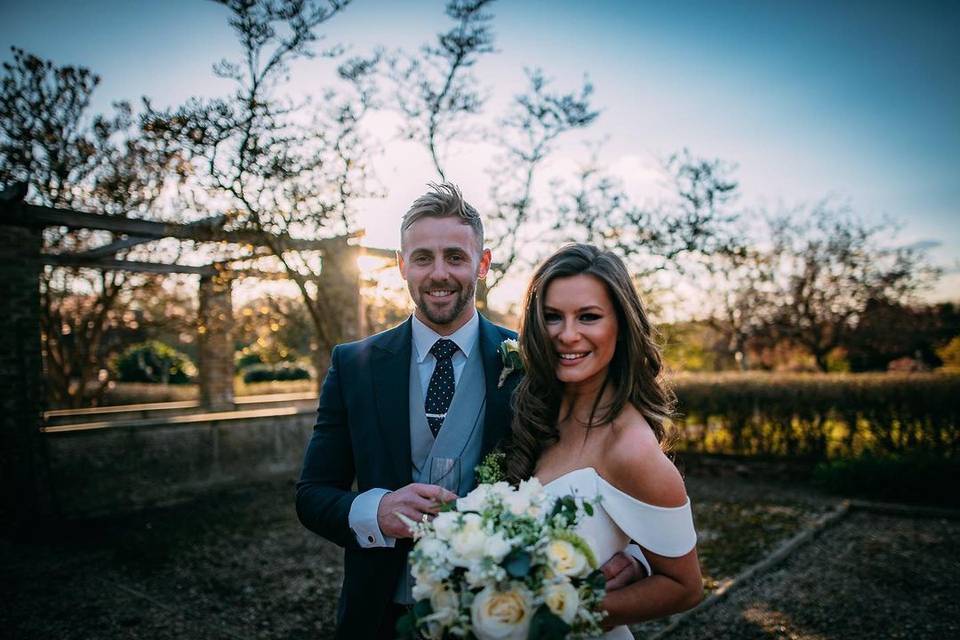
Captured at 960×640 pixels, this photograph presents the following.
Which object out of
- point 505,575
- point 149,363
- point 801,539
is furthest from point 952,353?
point 149,363

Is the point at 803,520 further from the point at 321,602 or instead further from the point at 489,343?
the point at 489,343

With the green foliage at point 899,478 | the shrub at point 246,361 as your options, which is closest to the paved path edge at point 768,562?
the green foliage at point 899,478

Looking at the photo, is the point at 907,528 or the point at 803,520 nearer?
the point at 907,528

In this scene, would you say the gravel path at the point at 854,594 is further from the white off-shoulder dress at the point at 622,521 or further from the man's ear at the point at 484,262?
the man's ear at the point at 484,262

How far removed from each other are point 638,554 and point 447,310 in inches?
43.8

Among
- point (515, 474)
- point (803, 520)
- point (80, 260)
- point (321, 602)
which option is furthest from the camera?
point (80, 260)

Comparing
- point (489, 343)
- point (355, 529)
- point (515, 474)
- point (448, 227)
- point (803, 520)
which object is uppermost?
point (448, 227)

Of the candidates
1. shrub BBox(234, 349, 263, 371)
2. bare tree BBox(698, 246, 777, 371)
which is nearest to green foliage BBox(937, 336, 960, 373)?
bare tree BBox(698, 246, 777, 371)

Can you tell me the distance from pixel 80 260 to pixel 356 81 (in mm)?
6324

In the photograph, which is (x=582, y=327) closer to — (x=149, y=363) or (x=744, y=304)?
(x=744, y=304)

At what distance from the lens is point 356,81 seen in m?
6.71

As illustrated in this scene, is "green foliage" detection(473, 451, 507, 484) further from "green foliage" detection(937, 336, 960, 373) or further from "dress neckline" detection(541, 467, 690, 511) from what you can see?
"green foliage" detection(937, 336, 960, 373)

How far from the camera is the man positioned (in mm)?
2154

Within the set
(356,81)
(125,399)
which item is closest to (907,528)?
Answer: (356,81)
